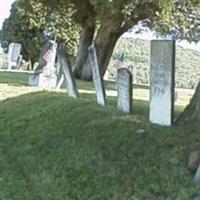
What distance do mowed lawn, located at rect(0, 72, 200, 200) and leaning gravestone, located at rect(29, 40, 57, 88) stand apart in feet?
24.0

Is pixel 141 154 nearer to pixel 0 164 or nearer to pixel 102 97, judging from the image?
pixel 0 164

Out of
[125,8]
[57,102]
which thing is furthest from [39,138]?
[125,8]

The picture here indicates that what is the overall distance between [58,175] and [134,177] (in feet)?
3.67

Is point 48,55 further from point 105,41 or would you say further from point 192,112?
point 192,112

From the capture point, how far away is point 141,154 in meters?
7.28

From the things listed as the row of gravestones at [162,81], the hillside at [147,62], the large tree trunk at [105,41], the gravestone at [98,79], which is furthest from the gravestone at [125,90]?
A: the hillside at [147,62]

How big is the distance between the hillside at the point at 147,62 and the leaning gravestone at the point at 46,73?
18165 millimetres

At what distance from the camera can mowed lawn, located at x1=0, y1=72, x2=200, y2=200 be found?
6574 mm

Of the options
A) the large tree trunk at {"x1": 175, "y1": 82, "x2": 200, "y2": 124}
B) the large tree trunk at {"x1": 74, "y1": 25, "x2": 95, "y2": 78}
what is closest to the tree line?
the large tree trunk at {"x1": 74, "y1": 25, "x2": 95, "y2": 78}

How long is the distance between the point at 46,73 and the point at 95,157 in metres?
10.8

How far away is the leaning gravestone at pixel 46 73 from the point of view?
697 inches

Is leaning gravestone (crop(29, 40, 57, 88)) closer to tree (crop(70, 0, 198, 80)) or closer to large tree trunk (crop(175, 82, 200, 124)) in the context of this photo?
tree (crop(70, 0, 198, 80))

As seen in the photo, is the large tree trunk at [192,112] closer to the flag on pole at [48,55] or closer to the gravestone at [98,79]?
the gravestone at [98,79]

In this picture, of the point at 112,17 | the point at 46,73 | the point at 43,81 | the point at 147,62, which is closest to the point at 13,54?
the point at 147,62
